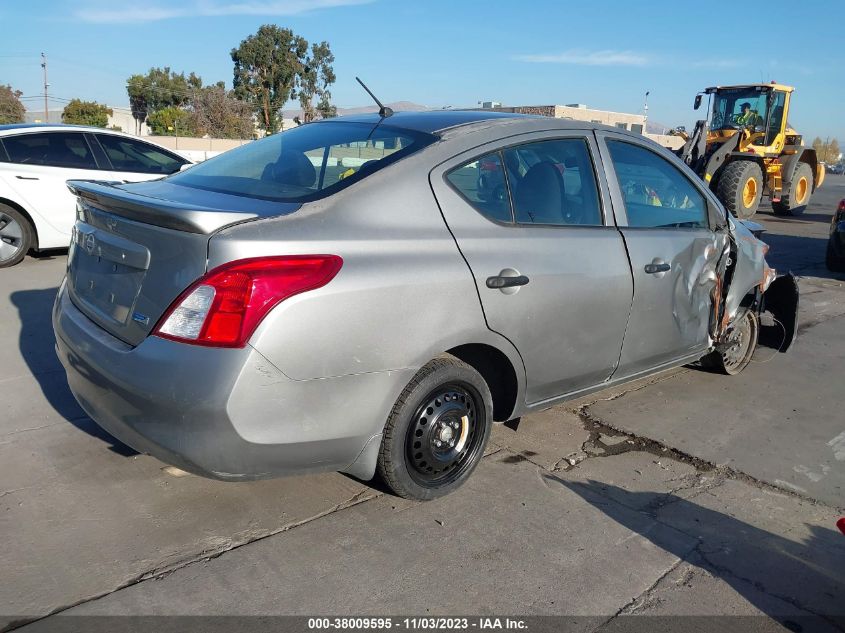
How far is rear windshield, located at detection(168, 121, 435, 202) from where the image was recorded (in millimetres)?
3075

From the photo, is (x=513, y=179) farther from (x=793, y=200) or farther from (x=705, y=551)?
(x=793, y=200)

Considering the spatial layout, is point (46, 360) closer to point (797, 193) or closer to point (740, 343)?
point (740, 343)

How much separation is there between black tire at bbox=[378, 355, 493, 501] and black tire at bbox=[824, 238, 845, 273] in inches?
356

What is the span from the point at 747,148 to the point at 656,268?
15039 millimetres

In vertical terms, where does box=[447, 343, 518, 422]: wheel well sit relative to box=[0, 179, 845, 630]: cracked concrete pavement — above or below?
above

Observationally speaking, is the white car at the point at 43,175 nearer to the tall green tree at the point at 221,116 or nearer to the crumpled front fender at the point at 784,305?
the crumpled front fender at the point at 784,305

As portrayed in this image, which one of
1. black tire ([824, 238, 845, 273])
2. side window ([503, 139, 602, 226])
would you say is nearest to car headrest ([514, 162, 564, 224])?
side window ([503, 139, 602, 226])

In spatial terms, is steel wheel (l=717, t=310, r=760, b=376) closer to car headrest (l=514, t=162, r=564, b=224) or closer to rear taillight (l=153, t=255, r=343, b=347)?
car headrest (l=514, t=162, r=564, b=224)

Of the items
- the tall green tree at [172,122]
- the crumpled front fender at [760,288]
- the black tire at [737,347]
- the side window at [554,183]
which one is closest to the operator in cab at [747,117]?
the crumpled front fender at [760,288]

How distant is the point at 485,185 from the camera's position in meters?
3.24

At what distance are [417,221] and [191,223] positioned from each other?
3.00 feet

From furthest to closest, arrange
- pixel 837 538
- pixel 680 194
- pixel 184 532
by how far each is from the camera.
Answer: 1. pixel 680 194
2. pixel 837 538
3. pixel 184 532

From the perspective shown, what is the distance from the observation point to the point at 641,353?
4020 mm

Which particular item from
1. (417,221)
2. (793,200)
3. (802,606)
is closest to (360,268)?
(417,221)
